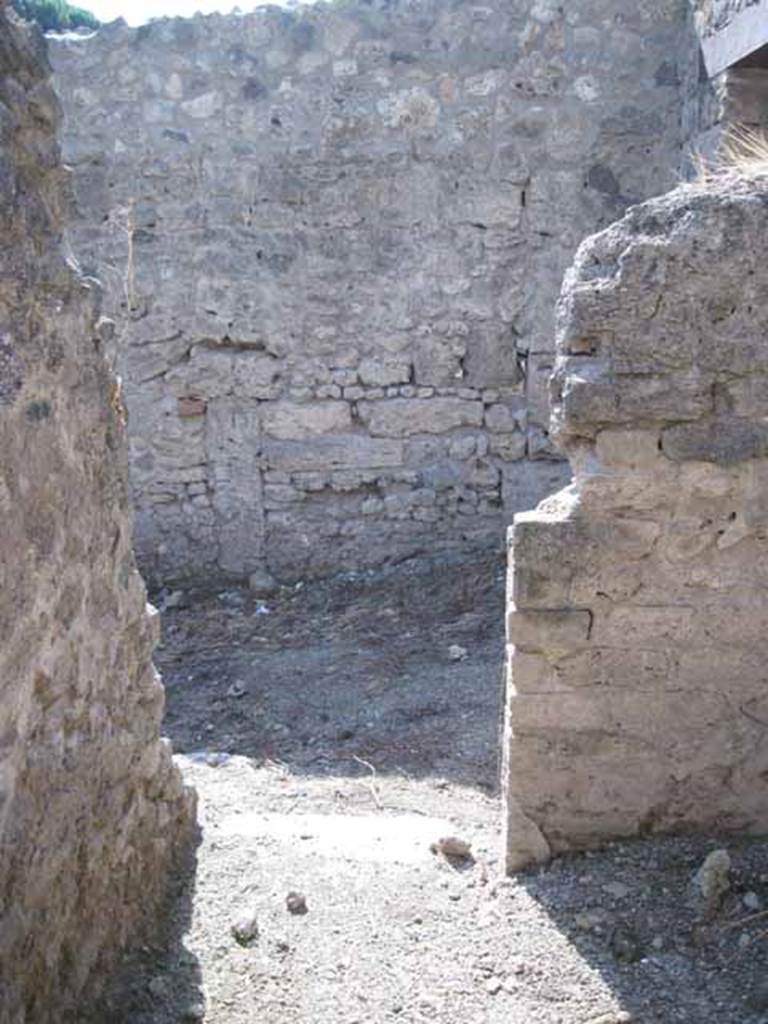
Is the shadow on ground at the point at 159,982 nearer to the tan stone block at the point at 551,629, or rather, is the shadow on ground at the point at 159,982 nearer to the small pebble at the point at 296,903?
the small pebble at the point at 296,903

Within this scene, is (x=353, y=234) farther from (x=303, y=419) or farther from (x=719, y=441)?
(x=719, y=441)

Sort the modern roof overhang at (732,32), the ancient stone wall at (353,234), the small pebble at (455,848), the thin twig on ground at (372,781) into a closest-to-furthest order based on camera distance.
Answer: the small pebble at (455,848), the thin twig on ground at (372,781), the modern roof overhang at (732,32), the ancient stone wall at (353,234)

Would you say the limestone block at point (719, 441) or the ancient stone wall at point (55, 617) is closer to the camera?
the ancient stone wall at point (55, 617)

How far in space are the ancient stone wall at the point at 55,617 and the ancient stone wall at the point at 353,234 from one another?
3573mm

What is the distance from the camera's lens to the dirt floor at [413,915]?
106 inches

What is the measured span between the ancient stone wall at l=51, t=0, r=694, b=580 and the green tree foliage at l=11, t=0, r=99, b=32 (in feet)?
12.9

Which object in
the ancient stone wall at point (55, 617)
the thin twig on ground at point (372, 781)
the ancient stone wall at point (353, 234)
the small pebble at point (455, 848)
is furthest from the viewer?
the ancient stone wall at point (353, 234)

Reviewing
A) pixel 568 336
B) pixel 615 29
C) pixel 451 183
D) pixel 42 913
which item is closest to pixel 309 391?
pixel 451 183

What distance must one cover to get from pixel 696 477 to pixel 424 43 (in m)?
4.02

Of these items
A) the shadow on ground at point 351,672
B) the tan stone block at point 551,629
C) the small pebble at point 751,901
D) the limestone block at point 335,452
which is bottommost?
the shadow on ground at point 351,672

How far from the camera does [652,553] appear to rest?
3010 millimetres

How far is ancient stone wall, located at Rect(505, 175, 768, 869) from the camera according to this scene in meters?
2.86

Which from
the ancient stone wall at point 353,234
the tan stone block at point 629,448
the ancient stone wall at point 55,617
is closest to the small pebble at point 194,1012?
the ancient stone wall at point 55,617

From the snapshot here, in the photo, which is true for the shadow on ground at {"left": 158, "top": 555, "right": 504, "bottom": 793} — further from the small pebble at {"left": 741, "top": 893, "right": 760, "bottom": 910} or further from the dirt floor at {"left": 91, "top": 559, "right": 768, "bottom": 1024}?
the small pebble at {"left": 741, "top": 893, "right": 760, "bottom": 910}
